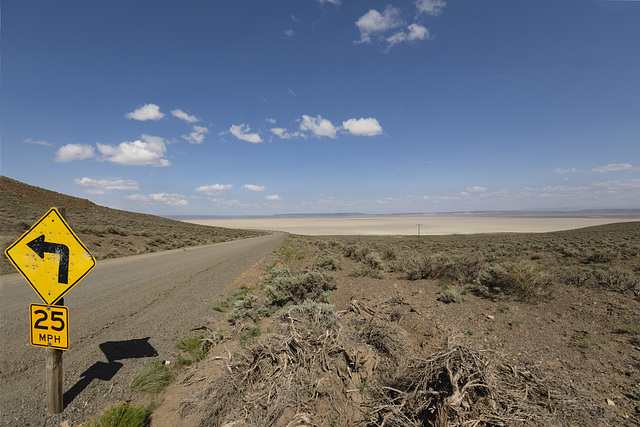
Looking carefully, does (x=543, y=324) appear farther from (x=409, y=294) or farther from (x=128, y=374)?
(x=128, y=374)

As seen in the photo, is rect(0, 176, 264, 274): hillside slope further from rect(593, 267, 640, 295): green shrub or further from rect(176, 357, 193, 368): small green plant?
rect(593, 267, 640, 295): green shrub

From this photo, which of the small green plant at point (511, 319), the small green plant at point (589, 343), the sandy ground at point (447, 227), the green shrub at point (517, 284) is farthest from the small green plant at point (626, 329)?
the sandy ground at point (447, 227)

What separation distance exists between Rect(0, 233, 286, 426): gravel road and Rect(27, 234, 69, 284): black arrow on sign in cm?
214

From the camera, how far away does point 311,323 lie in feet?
17.1

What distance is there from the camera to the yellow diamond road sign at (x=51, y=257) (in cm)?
323

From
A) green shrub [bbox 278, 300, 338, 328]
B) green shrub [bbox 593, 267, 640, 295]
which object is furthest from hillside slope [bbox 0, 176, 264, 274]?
green shrub [bbox 593, 267, 640, 295]

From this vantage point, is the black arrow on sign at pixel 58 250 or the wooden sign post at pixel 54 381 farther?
the wooden sign post at pixel 54 381

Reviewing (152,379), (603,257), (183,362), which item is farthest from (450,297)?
(603,257)

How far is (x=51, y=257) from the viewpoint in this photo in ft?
10.8

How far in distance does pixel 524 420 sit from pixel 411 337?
10.5 ft

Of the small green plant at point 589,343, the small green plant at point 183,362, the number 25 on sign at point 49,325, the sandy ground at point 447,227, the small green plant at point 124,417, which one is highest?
the number 25 on sign at point 49,325

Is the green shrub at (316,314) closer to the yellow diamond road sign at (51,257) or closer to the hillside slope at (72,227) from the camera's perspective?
the yellow diamond road sign at (51,257)

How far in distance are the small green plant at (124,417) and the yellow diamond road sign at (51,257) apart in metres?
1.74

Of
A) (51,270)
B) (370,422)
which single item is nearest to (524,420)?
(370,422)
